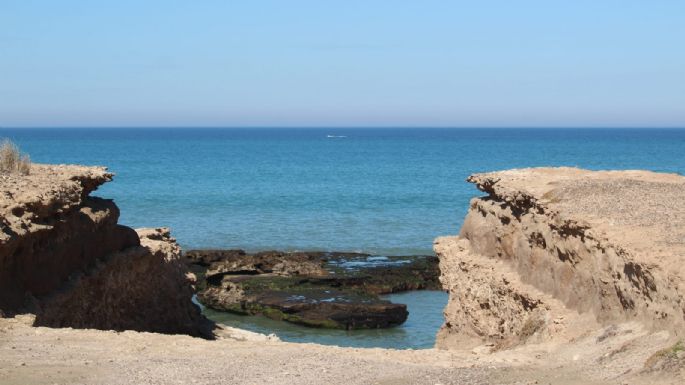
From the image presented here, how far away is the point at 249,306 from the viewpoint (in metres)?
27.8

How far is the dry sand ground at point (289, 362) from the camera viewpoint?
11.0m

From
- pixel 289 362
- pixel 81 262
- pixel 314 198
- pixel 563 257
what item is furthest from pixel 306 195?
pixel 289 362

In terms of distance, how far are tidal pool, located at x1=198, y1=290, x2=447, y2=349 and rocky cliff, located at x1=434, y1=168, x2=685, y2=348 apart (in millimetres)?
4135

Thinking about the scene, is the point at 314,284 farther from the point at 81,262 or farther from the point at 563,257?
the point at 563,257

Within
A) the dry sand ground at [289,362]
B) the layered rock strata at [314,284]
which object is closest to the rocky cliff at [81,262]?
the dry sand ground at [289,362]

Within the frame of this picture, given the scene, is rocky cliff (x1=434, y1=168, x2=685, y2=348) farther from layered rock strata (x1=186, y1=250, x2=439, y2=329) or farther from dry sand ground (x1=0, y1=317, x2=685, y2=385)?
layered rock strata (x1=186, y1=250, x2=439, y2=329)

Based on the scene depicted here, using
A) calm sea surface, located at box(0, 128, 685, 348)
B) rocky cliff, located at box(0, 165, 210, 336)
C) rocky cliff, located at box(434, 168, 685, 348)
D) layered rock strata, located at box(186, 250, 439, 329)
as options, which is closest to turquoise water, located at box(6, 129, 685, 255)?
calm sea surface, located at box(0, 128, 685, 348)

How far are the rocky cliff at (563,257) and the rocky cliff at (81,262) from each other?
616cm

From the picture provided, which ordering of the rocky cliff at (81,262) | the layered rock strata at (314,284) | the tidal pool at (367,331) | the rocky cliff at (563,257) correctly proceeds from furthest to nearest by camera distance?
1. the layered rock strata at (314,284)
2. the tidal pool at (367,331)
3. the rocky cliff at (81,262)
4. the rocky cliff at (563,257)

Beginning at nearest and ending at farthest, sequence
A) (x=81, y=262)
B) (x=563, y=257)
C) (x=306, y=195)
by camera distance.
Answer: (x=563, y=257) → (x=81, y=262) → (x=306, y=195)

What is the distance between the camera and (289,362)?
38.9ft

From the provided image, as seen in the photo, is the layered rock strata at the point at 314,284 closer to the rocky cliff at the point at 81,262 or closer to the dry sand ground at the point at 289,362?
the rocky cliff at the point at 81,262

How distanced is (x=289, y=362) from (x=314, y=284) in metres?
19.0

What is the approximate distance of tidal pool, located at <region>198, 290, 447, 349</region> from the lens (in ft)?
79.8
